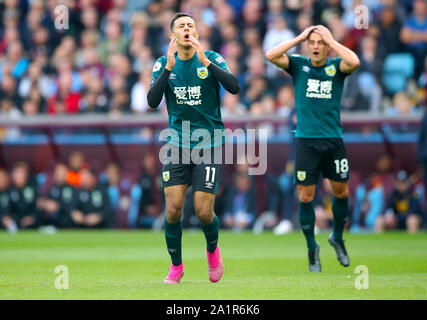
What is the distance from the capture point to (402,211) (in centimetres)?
1692

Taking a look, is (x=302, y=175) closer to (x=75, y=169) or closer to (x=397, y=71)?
(x=397, y=71)

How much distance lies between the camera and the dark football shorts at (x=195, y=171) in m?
8.48

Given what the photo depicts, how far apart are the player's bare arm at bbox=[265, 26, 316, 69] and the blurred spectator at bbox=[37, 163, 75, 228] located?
9.69 m

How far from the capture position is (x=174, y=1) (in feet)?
73.6

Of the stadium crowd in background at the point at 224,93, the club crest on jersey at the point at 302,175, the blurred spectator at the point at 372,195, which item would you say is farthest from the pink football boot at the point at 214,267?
the blurred spectator at the point at 372,195

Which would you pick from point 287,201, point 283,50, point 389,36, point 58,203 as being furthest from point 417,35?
point 283,50

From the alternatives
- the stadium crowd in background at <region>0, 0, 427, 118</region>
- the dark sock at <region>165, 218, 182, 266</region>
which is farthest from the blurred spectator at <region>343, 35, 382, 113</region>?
the dark sock at <region>165, 218, 182, 266</region>

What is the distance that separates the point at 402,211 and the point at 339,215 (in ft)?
23.1

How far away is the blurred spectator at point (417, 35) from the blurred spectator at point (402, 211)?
8.83ft

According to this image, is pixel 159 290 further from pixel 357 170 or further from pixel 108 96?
pixel 108 96

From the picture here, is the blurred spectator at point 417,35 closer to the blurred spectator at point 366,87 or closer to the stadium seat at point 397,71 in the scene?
the stadium seat at point 397,71

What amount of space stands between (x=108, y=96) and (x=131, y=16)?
3.80m

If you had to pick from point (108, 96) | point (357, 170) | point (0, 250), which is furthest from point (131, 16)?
point (0, 250)
